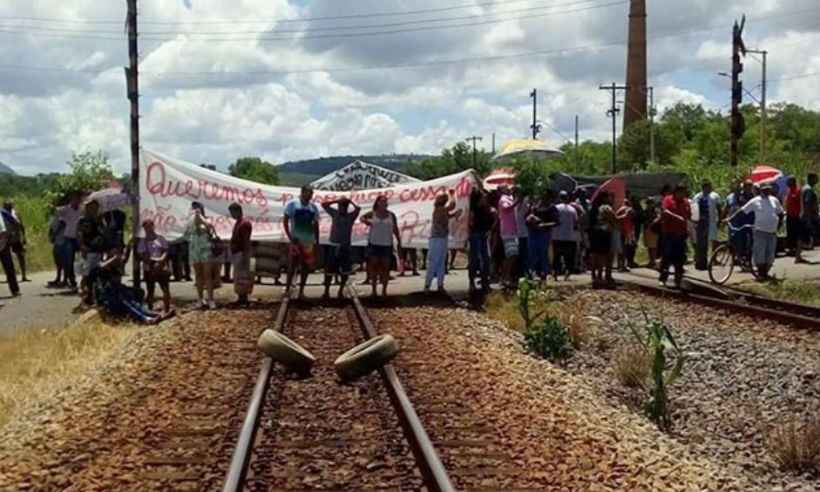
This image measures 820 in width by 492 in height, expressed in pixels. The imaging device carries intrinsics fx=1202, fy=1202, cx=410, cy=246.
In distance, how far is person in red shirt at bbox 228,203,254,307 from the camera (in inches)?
749

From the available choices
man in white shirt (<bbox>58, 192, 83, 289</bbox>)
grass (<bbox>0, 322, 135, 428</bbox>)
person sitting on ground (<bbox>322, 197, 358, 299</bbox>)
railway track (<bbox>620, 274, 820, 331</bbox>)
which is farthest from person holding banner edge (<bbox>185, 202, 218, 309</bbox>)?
railway track (<bbox>620, 274, 820, 331</bbox>)

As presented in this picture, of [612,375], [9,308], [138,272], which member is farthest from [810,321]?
[9,308]

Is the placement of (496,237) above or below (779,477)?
above

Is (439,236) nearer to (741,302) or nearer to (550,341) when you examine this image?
(741,302)

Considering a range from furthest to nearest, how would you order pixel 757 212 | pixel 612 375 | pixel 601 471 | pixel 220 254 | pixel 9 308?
pixel 757 212
pixel 9 308
pixel 220 254
pixel 612 375
pixel 601 471

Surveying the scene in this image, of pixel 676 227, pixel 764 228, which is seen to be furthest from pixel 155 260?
pixel 764 228

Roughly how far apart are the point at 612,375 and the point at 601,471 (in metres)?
5.10


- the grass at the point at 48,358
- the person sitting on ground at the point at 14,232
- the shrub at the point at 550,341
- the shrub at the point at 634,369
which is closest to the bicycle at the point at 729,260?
the shrub at the point at 550,341

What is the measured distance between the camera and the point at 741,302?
19484mm

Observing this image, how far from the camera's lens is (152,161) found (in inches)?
859

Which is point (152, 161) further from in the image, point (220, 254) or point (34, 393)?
point (34, 393)

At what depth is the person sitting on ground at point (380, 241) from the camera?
20078 mm

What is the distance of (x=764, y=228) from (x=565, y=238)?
151 inches

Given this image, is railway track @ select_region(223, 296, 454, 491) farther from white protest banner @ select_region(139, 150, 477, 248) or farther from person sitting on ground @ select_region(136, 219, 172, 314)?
white protest banner @ select_region(139, 150, 477, 248)
